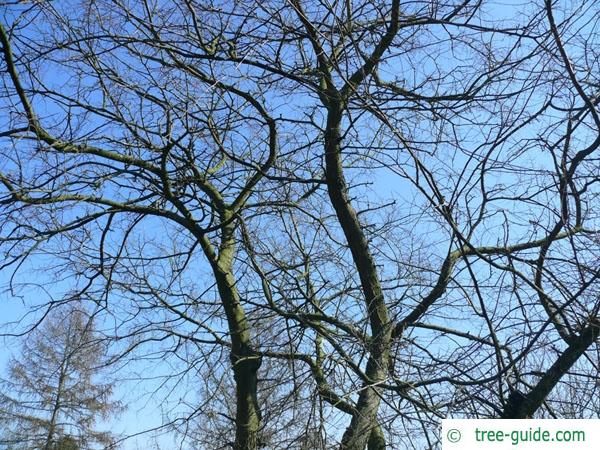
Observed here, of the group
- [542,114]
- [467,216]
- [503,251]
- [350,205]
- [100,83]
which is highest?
[100,83]

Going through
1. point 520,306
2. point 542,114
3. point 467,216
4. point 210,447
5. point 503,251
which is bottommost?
point 210,447

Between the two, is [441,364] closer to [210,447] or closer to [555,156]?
[555,156]

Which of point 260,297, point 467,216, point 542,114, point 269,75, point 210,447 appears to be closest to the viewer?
point 542,114

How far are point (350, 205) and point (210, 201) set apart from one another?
130 centimetres

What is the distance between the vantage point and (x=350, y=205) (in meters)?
5.48

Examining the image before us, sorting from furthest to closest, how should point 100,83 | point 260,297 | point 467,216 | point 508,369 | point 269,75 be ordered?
1. point 260,297
2. point 100,83
3. point 269,75
4. point 467,216
5. point 508,369

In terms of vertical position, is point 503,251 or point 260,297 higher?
point 260,297

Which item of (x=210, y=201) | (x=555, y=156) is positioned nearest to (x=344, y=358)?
(x=555, y=156)

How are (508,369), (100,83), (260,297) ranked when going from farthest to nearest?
(260,297), (100,83), (508,369)

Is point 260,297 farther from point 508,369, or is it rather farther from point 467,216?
point 508,369

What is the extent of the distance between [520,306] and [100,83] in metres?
3.12

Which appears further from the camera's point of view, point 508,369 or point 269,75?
point 269,75

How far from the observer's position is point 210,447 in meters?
5.26

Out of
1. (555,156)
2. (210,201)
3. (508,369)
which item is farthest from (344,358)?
(210,201)
